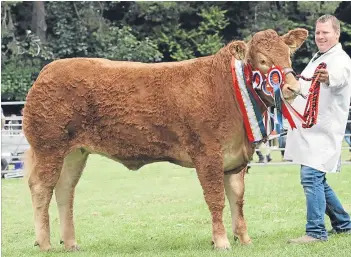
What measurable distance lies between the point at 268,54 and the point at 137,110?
4.20ft

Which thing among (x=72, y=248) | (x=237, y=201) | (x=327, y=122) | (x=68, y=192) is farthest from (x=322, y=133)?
(x=72, y=248)

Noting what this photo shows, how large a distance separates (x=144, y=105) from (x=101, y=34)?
87.8 feet

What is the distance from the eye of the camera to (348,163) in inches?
627

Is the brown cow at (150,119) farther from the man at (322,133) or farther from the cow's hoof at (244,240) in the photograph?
the man at (322,133)

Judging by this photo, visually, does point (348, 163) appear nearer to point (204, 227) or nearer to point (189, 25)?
point (204, 227)

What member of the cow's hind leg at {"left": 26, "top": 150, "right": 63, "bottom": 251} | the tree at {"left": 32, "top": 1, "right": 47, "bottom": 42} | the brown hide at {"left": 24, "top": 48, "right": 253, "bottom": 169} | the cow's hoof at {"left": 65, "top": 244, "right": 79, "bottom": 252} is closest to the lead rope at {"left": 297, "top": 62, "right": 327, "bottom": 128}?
the brown hide at {"left": 24, "top": 48, "right": 253, "bottom": 169}

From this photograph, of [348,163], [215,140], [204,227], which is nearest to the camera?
[215,140]

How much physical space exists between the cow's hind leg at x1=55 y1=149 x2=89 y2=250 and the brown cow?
0.05ft

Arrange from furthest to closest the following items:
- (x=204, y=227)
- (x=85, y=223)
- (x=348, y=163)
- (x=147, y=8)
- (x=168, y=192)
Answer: (x=147, y=8) < (x=348, y=163) < (x=168, y=192) < (x=85, y=223) < (x=204, y=227)

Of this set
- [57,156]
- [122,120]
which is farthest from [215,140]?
[57,156]

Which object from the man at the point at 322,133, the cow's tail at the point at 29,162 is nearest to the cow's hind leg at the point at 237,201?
the man at the point at 322,133

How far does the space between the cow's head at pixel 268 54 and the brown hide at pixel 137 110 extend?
28cm

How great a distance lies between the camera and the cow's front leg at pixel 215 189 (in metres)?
6.50

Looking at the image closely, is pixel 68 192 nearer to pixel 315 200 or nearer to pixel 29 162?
pixel 29 162
